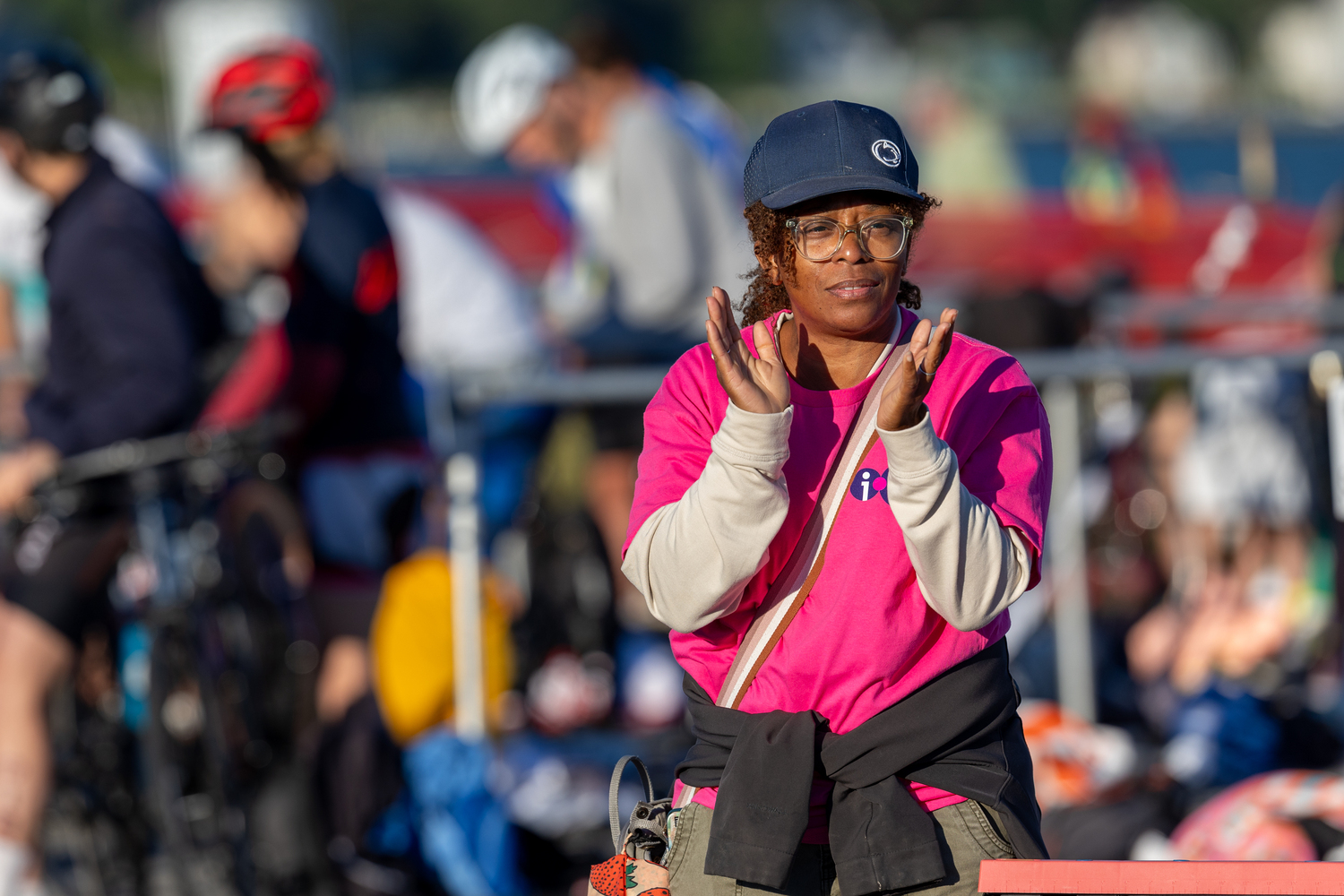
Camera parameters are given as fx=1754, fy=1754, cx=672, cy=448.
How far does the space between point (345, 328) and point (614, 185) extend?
1.63 m

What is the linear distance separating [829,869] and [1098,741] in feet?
10.7

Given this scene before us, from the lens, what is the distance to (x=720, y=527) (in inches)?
91.5

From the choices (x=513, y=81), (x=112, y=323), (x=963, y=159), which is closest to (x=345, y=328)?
(x=112, y=323)

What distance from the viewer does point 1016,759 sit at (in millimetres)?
2537

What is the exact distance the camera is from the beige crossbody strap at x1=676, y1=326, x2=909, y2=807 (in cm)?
246

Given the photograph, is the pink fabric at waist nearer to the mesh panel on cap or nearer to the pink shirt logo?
the pink shirt logo

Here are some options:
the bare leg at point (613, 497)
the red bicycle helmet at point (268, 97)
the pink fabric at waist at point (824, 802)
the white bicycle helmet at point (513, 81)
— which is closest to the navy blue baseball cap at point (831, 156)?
the pink fabric at waist at point (824, 802)

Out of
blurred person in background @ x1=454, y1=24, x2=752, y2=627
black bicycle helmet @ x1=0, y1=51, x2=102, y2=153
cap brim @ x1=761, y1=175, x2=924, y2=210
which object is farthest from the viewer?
blurred person in background @ x1=454, y1=24, x2=752, y2=627

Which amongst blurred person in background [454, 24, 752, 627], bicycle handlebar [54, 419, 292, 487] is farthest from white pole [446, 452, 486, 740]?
blurred person in background [454, 24, 752, 627]

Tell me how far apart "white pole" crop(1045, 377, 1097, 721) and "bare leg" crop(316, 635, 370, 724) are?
2435 millimetres

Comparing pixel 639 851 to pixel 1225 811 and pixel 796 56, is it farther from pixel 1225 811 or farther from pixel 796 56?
pixel 796 56

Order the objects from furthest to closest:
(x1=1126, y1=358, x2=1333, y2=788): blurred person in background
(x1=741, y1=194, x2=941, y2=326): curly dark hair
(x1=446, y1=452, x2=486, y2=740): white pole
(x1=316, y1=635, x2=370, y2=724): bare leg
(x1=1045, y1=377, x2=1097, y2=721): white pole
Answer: (x1=1126, y1=358, x2=1333, y2=788): blurred person in background → (x1=1045, y1=377, x2=1097, y2=721): white pole → (x1=316, y1=635, x2=370, y2=724): bare leg → (x1=446, y1=452, x2=486, y2=740): white pole → (x1=741, y1=194, x2=941, y2=326): curly dark hair

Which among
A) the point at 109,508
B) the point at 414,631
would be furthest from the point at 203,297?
the point at 414,631

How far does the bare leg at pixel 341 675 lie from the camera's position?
5438mm
